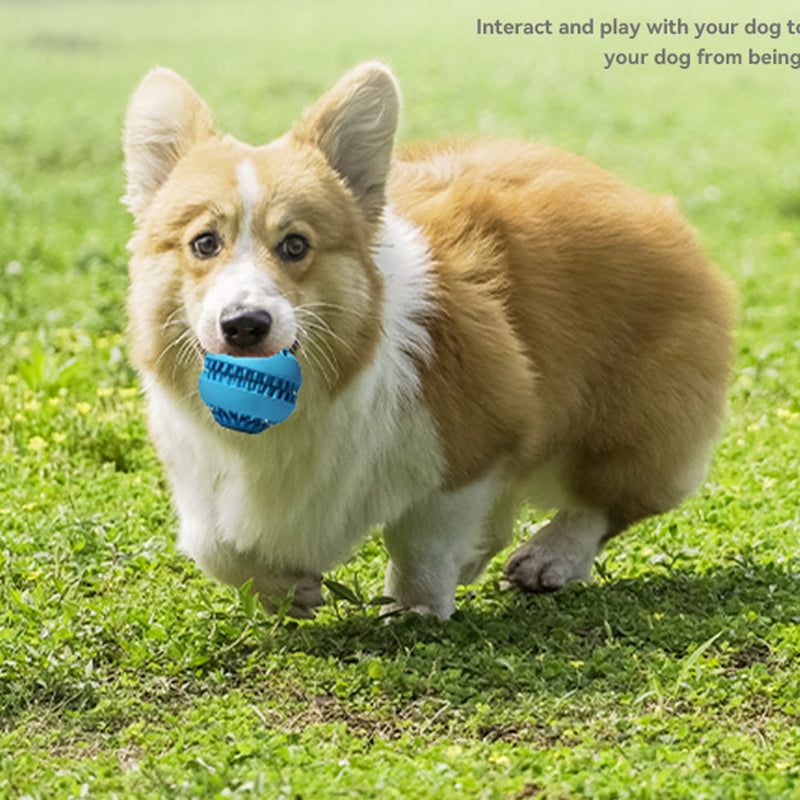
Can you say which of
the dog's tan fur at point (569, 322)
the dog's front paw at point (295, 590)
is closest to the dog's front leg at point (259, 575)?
the dog's front paw at point (295, 590)

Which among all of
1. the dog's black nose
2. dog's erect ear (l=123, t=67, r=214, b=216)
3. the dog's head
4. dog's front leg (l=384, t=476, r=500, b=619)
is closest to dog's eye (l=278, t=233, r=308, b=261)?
the dog's head

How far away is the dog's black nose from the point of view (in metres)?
3.78

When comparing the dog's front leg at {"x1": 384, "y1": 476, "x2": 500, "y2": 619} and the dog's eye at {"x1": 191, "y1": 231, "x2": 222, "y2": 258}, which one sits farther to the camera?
the dog's front leg at {"x1": 384, "y1": 476, "x2": 500, "y2": 619}

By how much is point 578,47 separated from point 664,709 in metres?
20.2

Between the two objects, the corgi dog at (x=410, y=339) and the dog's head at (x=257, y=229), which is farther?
the corgi dog at (x=410, y=339)

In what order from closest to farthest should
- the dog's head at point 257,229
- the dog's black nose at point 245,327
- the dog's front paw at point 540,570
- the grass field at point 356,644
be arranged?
1. the grass field at point 356,644
2. the dog's black nose at point 245,327
3. the dog's head at point 257,229
4. the dog's front paw at point 540,570

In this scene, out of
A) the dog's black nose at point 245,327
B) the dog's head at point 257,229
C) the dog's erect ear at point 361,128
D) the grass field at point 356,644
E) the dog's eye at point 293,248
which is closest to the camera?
the grass field at point 356,644

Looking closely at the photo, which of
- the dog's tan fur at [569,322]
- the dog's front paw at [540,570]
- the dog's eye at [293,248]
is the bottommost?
the dog's front paw at [540,570]

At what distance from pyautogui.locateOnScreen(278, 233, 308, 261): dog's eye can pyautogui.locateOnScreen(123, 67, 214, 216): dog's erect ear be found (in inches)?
21.0

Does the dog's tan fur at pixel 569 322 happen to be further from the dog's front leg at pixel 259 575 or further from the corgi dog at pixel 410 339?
the dog's front leg at pixel 259 575

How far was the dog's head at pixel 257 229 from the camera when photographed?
393cm

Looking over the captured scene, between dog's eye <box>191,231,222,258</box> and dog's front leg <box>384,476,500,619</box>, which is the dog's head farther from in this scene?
dog's front leg <box>384,476,500,619</box>

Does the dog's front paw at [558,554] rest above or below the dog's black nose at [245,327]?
below

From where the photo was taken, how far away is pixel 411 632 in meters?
4.42
